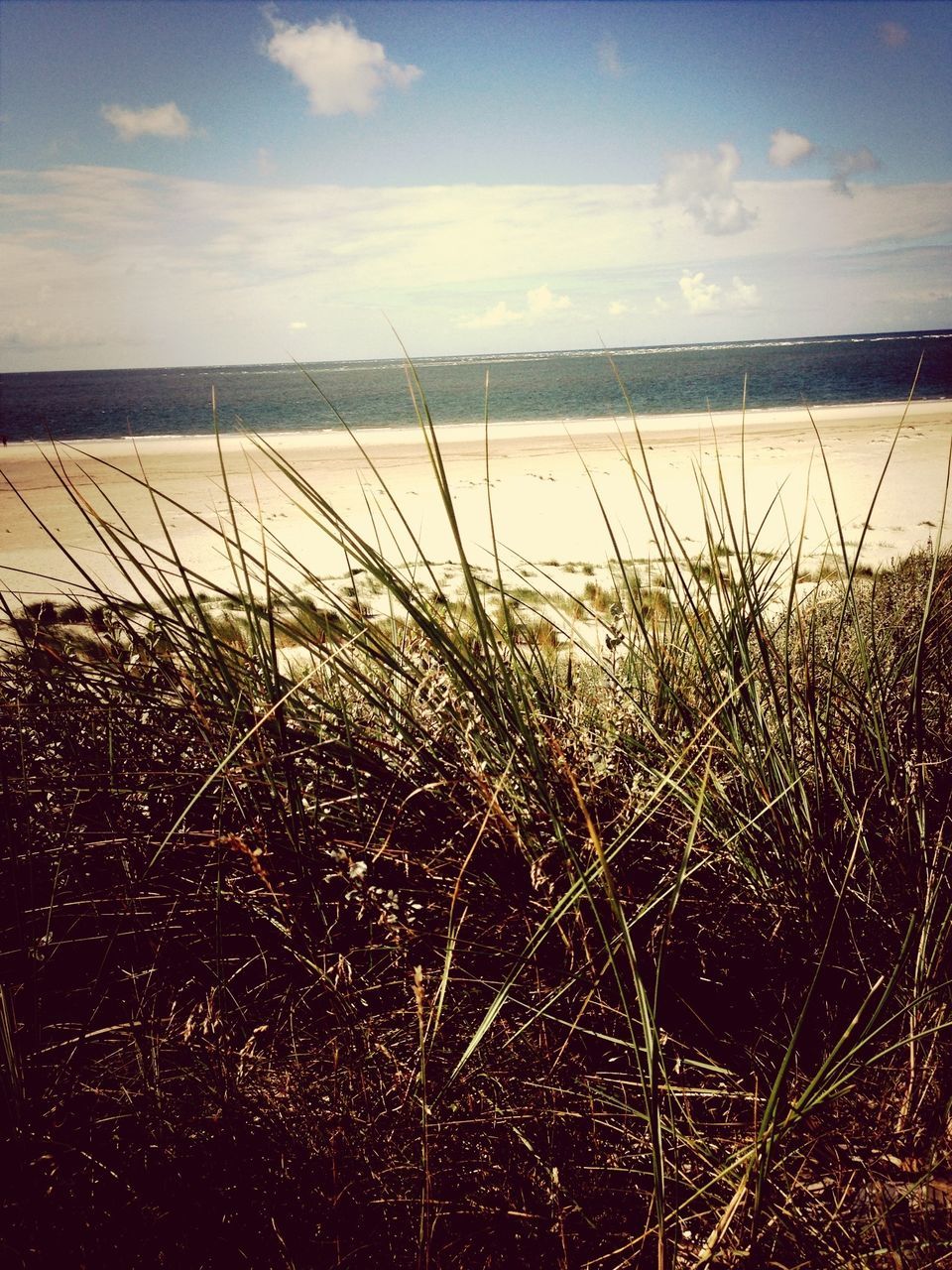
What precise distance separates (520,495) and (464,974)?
959 cm

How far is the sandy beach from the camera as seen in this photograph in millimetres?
5559

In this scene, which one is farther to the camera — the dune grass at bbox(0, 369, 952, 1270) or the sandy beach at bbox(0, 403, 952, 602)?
the sandy beach at bbox(0, 403, 952, 602)

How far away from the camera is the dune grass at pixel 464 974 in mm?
912

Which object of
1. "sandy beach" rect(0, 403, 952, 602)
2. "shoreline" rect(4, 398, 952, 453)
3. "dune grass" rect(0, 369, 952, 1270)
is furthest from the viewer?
"shoreline" rect(4, 398, 952, 453)

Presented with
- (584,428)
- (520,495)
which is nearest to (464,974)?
(520,495)

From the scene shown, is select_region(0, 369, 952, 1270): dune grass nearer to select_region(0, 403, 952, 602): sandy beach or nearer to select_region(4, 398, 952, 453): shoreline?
select_region(0, 403, 952, 602): sandy beach

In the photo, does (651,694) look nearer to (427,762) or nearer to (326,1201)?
(427,762)

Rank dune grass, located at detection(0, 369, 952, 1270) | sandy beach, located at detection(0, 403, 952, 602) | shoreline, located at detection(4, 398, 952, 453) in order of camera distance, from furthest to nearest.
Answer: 1. shoreline, located at detection(4, 398, 952, 453)
2. sandy beach, located at detection(0, 403, 952, 602)
3. dune grass, located at detection(0, 369, 952, 1270)

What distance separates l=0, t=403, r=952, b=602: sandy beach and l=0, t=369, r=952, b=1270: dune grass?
376 millimetres

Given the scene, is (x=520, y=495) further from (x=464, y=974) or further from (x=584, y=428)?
A: (x=584, y=428)

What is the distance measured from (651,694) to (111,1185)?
4.11 ft

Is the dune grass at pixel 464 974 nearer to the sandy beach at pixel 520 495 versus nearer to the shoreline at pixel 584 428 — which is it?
the sandy beach at pixel 520 495

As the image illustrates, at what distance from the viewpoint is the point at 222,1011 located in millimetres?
1182

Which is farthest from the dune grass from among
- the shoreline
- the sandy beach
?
the shoreline
